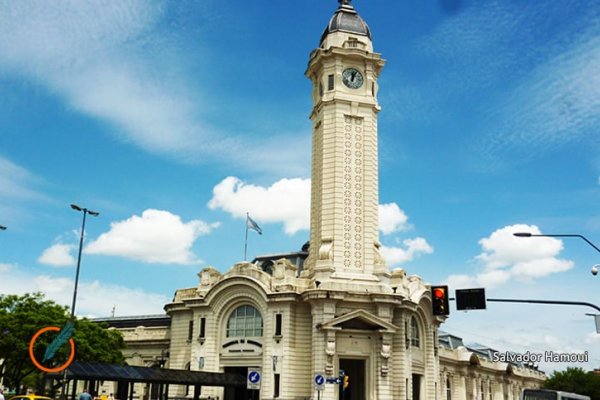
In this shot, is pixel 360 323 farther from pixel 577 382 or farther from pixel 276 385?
pixel 577 382

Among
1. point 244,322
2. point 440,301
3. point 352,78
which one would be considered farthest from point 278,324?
point 440,301

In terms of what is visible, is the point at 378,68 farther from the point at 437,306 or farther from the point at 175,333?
the point at 437,306

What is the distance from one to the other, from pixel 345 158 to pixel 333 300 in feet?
46.1

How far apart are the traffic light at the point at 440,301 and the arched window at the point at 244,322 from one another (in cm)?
2735

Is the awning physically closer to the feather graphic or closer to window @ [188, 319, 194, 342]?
the feather graphic

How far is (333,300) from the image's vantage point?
54.4 meters

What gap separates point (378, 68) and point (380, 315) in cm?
2480

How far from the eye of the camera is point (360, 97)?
63594 millimetres

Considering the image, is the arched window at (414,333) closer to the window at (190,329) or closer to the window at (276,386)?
the window at (276,386)

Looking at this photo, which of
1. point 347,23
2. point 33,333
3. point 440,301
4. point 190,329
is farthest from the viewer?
point 347,23

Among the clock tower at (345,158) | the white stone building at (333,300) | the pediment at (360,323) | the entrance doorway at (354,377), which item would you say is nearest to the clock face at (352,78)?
the clock tower at (345,158)

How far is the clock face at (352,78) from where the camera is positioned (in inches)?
2511

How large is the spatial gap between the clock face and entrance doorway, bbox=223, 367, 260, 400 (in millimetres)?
28162

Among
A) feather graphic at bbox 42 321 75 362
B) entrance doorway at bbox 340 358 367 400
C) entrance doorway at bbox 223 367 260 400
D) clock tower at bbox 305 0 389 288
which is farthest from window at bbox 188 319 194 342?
feather graphic at bbox 42 321 75 362
